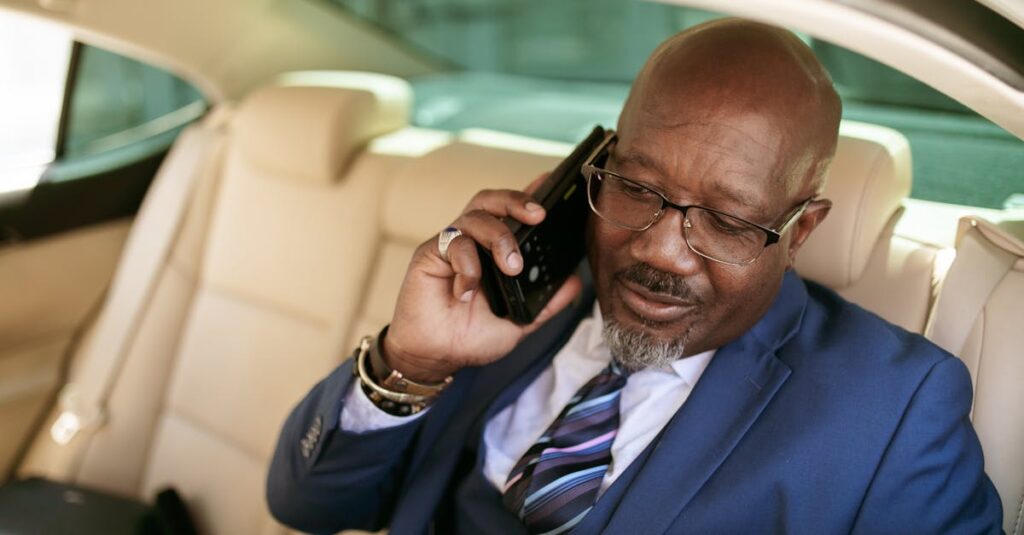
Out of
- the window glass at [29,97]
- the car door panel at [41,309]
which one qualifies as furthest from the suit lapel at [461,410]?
the window glass at [29,97]

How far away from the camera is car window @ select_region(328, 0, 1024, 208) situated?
2090mm

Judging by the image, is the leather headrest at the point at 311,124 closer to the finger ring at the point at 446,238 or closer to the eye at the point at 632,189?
the finger ring at the point at 446,238

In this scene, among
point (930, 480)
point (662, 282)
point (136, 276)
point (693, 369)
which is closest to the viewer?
point (930, 480)

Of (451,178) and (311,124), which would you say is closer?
(451,178)

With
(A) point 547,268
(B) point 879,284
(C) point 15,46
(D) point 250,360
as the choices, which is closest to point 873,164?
(B) point 879,284

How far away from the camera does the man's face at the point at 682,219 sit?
1.29m

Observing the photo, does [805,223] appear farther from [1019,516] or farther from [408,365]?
[408,365]

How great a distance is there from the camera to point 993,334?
4.84ft

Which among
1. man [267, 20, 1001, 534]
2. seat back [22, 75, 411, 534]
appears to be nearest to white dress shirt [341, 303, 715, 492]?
man [267, 20, 1001, 534]

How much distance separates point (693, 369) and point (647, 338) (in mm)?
128

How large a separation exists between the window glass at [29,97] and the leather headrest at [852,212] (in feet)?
7.04

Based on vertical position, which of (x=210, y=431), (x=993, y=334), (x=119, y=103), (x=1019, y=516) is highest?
(x=993, y=334)

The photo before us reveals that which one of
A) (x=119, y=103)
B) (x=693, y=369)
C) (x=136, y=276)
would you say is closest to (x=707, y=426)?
(x=693, y=369)

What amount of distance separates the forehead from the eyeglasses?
2 cm
